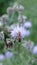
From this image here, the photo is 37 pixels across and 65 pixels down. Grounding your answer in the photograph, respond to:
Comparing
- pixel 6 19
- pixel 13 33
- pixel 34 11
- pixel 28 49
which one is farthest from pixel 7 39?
pixel 34 11

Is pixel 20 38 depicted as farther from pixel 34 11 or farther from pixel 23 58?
pixel 34 11

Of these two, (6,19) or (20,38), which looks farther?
(6,19)

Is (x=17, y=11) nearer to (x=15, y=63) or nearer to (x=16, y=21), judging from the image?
(x=16, y=21)

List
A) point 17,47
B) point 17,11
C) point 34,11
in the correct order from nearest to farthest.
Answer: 1. point 17,47
2. point 17,11
3. point 34,11

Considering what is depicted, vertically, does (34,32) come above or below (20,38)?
below

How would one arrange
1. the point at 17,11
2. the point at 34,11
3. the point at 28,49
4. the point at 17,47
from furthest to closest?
the point at 34,11, the point at 17,11, the point at 28,49, the point at 17,47

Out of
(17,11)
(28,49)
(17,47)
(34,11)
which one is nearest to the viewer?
(17,47)

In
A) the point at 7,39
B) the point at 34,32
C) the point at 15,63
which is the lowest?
the point at 34,32

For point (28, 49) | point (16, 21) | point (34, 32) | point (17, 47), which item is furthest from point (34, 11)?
point (17, 47)

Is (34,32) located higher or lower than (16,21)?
lower
